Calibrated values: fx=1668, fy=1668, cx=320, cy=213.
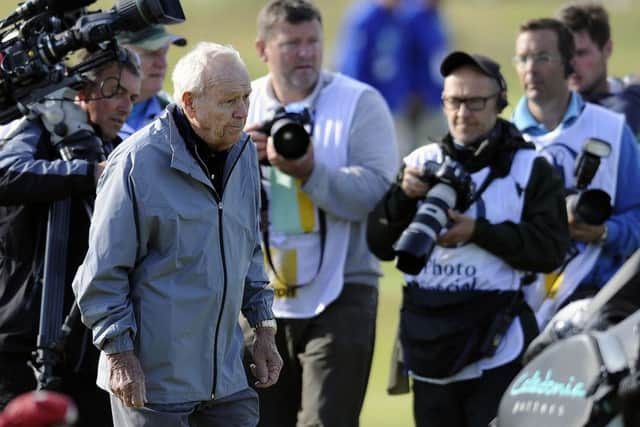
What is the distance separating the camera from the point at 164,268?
5.60m

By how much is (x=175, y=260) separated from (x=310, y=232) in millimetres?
2087

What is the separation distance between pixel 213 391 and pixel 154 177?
2.49 ft

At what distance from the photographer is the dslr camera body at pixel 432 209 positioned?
675cm

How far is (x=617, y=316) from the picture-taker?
183 inches

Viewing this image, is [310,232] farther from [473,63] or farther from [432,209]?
[473,63]

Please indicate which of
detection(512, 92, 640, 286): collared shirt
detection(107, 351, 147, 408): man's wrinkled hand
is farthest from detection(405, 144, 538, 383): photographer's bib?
detection(107, 351, 147, 408): man's wrinkled hand

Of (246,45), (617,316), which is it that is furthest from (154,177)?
(246,45)

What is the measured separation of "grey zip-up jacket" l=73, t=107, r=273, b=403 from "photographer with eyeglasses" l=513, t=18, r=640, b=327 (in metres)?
2.35

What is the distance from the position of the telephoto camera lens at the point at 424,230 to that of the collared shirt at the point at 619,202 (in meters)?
1.16

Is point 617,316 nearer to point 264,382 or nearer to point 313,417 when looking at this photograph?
point 264,382

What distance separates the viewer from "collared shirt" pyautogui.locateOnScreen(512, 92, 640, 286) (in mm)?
7754

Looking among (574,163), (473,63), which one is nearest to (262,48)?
(473,63)

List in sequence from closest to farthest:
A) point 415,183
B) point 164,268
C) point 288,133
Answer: point 164,268 → point 415,183 → point 288,133

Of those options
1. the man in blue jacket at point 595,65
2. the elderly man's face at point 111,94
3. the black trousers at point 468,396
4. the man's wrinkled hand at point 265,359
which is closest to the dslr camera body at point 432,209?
the black trousers at point 468,396
